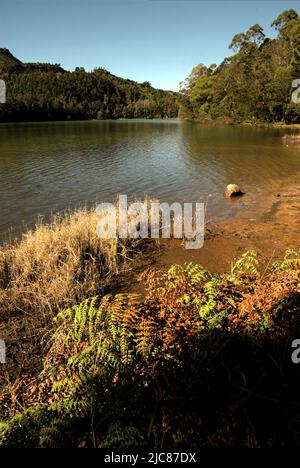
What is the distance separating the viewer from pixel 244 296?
312cm

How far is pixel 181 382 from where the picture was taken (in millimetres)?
2457

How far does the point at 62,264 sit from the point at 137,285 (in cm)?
188

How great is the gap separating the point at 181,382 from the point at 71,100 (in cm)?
15405

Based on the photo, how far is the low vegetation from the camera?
2.09 m

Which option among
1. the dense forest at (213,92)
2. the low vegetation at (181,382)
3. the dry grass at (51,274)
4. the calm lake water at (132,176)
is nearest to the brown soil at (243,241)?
the dry grass at (51,274)

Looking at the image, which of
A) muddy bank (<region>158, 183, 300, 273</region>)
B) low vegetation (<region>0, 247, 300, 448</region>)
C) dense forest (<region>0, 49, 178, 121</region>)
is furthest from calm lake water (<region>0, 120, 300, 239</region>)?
dense forest (<region>0, 49, 178, 121</region>)

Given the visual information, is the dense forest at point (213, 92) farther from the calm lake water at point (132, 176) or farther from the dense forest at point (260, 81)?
the calm lake water at point (132, 176)

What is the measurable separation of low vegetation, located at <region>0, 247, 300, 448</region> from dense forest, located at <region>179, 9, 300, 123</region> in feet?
191

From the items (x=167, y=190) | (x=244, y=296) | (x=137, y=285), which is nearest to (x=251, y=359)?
(x=244, y=296)

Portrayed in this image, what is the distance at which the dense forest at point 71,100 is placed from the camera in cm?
10675

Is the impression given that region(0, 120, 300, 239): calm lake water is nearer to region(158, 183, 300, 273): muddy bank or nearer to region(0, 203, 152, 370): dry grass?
region(158, 183, 300, 273): muddy bank

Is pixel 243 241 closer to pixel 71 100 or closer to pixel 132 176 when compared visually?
pixel 132 176

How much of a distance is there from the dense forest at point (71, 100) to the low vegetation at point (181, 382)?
4198 inches

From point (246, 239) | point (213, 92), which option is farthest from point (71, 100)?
point (246, 239)
